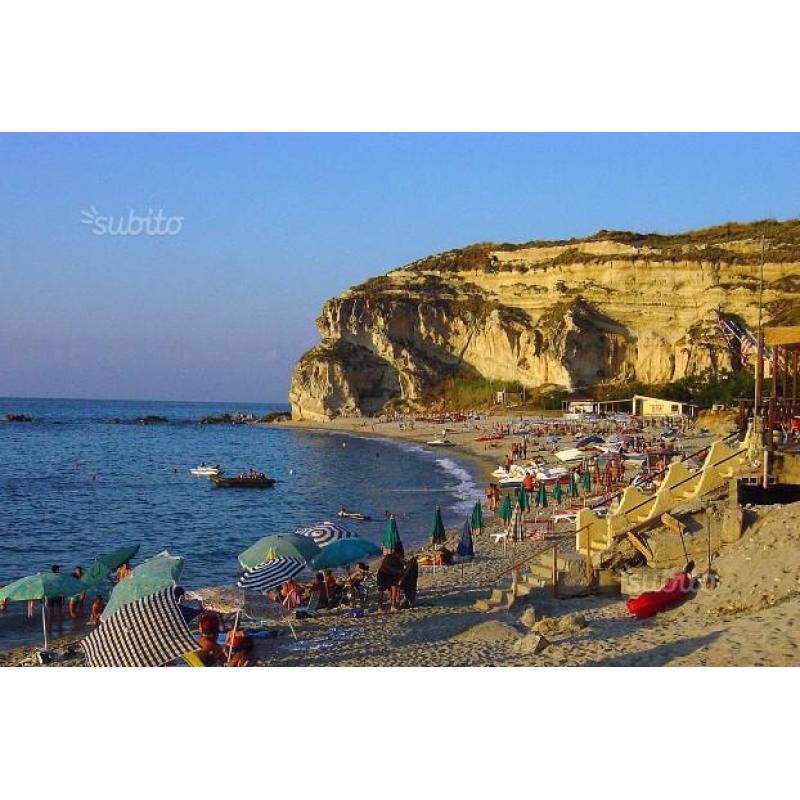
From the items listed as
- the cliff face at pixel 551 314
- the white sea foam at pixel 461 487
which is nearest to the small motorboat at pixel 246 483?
the white sea foam at pixel 461 487

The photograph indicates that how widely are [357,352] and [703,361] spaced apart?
35.5 meters

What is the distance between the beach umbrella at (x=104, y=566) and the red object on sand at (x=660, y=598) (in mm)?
8823

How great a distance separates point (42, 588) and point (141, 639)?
189 inches

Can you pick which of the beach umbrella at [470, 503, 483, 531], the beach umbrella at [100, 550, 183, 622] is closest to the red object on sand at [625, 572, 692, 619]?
the beach umbrella at [100, 550, 183, 622]

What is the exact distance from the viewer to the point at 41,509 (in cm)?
3033

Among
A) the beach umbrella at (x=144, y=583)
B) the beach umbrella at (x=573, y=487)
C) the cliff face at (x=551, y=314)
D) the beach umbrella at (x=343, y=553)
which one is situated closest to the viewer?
the beach umbrella at (x=144, y=583)

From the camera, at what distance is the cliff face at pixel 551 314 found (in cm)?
6962

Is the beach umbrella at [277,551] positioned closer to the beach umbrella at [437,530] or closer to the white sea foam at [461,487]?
the beach umbrella at [437,530]

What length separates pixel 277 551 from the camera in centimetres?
1462

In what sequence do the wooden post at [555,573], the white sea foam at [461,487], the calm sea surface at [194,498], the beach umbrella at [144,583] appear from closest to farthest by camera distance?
the beach umbrella at [144,583] → the wooden post at [555,573] → the calm sea surface at [194,498] → the white sea foam at [461,487]

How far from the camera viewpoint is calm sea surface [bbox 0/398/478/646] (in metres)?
21.9

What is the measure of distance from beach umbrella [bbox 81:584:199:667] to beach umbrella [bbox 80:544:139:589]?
5332 mm

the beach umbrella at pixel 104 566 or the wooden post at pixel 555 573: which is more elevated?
the wooden post at pixel 555 573

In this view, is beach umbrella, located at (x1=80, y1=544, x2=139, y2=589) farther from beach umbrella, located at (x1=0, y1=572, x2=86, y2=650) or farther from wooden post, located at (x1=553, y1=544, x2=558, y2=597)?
wooden post, located at (x1=553, y1=544, x2=558, y2=597)
